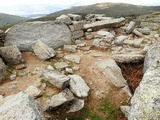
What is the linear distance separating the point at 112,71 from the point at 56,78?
13.1 feet

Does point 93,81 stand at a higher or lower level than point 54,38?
lower

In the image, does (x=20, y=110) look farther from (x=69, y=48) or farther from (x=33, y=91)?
(x=69, y=48)

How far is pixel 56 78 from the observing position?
12.3m

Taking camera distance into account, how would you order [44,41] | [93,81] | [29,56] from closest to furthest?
[93,81] < [29,56] < [44,41]

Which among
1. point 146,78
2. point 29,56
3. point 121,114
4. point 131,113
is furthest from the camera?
point 29,56

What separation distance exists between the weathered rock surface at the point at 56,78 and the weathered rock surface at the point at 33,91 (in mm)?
1069

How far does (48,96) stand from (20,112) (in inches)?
167

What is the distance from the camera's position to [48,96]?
1170cm

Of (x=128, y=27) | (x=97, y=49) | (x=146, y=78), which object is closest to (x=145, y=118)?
(x=146, y=78)

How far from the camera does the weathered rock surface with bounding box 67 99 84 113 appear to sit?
11.0 meters

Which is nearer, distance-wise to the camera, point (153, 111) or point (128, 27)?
point (153, 111)

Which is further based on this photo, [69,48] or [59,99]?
[69,48]

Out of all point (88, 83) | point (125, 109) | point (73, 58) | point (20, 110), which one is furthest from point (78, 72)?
point (20, 110)

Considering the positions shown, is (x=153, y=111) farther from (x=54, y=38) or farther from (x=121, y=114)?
(x=54, y=38)
